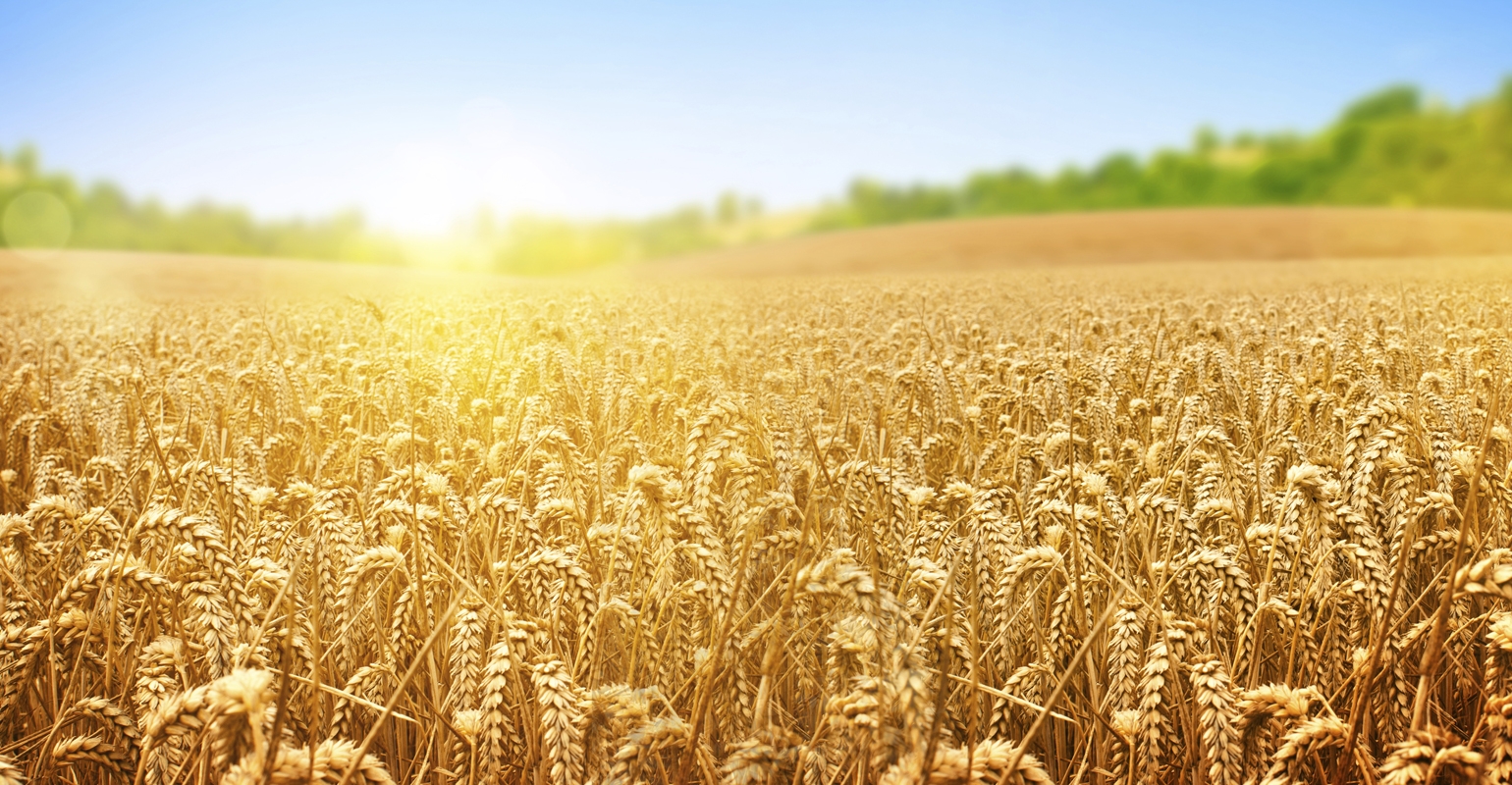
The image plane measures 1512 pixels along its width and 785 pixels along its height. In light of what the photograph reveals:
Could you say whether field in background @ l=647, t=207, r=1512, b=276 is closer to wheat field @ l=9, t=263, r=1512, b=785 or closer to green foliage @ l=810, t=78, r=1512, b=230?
green foliage @ l=810, t=78, r=1512, b=230

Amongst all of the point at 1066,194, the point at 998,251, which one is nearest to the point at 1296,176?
the point at 1066,194

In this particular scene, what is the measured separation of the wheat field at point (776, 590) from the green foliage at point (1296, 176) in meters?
87.0

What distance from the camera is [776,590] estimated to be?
2.65m

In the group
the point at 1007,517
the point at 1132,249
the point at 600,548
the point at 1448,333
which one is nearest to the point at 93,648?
the point at 600,548

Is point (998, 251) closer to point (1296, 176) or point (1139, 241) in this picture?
point (1139, 241)

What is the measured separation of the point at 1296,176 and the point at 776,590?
97.6 m

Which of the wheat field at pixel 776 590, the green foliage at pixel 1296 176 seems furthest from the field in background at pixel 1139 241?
the wheat field at pixel 776 590

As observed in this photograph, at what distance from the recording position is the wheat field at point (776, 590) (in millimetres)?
1532

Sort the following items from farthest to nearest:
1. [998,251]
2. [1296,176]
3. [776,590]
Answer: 1. [1296,176]
2. [998,251]
3. [776,590]

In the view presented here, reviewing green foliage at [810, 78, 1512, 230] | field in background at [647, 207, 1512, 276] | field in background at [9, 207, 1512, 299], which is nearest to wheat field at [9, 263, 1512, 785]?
field in background at [9, 207, 1512, 299]

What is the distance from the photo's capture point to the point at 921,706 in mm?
1249

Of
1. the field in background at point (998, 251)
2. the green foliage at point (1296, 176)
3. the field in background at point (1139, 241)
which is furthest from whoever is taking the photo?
the green foliage at point (1296, 176)

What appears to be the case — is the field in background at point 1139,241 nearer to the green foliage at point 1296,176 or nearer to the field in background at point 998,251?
the field in background at point 998,251

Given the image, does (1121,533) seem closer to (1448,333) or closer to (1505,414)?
(1505,414)
